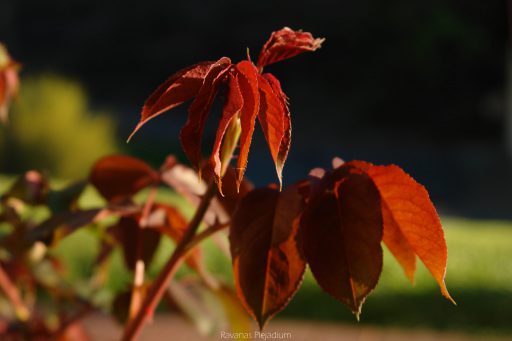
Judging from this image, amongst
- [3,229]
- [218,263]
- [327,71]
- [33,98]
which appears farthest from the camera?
[327,71]

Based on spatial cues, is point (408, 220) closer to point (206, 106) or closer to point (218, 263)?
point (206, 106)

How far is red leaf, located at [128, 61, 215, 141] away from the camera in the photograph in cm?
44

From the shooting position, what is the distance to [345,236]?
0.47 meters

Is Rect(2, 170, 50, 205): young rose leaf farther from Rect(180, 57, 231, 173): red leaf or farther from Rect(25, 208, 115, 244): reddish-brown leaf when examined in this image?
Rect(180, 57, 231, 173): red leaf

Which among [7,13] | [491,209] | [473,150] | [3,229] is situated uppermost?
[3,229]

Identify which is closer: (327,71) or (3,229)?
(3,229)

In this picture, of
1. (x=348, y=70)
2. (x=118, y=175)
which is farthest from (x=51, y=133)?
(x=118, y=175)

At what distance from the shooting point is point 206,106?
0.43 m

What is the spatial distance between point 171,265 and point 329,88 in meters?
14.2

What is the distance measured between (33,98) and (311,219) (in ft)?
25.4

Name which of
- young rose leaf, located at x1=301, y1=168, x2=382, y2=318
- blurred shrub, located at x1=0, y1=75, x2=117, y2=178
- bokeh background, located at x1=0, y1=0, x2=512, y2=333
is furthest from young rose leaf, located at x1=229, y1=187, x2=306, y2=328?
blurred shrub, located at x1=0, y1=75, x2=117, y2=178

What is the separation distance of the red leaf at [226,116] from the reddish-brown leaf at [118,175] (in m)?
0.29

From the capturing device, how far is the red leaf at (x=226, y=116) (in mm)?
401

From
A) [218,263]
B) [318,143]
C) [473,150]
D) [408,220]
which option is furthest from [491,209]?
[408,220]
